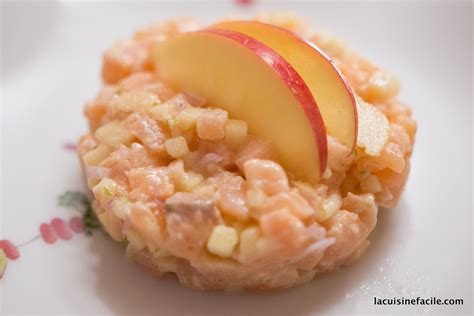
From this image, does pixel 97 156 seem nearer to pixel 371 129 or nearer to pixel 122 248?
pixel 122 248

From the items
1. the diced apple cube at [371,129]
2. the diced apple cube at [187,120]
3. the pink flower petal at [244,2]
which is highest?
the pink flower petal at [244,2]

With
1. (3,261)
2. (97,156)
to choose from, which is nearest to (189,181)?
(97,156)

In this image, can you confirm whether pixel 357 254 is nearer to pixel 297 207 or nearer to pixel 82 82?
pixel 297 207

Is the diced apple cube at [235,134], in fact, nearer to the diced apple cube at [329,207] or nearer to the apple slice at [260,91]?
the apple slice at [260,91]

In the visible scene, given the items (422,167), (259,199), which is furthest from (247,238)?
(422,167)

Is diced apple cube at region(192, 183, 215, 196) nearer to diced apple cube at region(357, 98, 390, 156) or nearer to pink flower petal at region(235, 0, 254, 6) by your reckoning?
diced apple cube at region(357, 98, 390, 156)

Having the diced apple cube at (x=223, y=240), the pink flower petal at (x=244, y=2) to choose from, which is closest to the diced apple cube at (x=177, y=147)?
the diced apple cube at (x=223, y=240)

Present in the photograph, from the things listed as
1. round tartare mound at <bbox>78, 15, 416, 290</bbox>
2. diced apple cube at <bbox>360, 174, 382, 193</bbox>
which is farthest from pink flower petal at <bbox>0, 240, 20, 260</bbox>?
diced apple cube at <bbox>360, 174, 382, 193</bbox>
